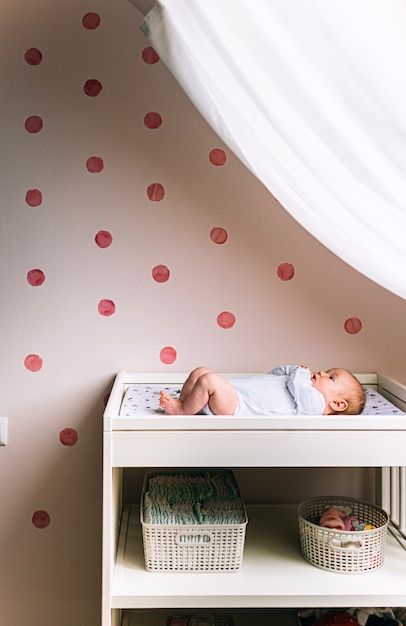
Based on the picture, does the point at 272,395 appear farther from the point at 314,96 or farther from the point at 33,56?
the point at 33,56

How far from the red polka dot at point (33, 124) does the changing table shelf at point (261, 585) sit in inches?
44.4

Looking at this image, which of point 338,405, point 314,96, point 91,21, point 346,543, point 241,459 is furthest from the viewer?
point 91,21

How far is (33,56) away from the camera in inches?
77.1

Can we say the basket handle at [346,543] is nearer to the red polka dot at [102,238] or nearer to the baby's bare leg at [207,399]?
the baby's bare leg at [207,399]

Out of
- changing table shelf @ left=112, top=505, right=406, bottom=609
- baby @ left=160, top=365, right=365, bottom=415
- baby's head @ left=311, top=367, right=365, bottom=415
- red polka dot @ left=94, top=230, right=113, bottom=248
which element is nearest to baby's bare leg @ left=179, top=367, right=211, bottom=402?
baby @ left=160, top=365, right=365, bottom=415

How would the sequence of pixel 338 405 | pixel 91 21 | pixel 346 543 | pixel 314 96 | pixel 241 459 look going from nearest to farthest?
pixel 314 96, pixel 241 459, pixel 346 543, pixel 338 405, pixel 91 21

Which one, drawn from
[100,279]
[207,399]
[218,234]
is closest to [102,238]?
[100,279]

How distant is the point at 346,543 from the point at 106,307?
0.88m

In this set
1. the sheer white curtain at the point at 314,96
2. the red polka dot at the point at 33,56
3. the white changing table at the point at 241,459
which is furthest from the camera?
the red polka dot at the point at 33,56

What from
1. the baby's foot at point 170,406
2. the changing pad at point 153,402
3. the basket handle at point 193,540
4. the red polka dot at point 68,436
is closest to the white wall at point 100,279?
the red polka dot at point 68,436

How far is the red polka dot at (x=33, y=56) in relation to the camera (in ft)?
6.42

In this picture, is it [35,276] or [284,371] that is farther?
[35,276]

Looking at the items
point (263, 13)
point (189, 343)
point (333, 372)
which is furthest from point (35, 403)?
point (263, 13)

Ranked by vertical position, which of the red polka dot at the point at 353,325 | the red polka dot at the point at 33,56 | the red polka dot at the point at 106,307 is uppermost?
the red polka dot at the point at 33,56
